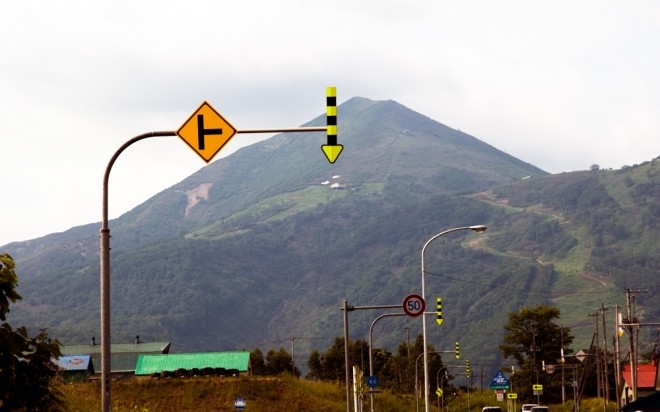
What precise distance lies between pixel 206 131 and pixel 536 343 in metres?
143

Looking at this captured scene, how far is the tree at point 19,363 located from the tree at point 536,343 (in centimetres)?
13384

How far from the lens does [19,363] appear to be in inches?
949

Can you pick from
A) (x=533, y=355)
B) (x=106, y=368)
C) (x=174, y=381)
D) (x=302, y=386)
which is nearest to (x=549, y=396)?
(x=533, y=355)

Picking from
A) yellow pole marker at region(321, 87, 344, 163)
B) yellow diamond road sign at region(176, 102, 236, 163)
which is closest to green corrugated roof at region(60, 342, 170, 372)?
yellow diamond road sign at region(176, 102, 236, 163)

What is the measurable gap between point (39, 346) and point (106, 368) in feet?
4.86

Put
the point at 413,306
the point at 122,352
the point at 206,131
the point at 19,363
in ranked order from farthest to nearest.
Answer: the point at 122,352 < the point at 413,306 < the point at 19,363 < the point at 206,131

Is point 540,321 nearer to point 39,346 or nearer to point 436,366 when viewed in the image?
point 436,366

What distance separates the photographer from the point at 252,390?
110438 mm

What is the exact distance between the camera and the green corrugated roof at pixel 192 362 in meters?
137

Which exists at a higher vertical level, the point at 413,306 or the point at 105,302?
the point at 413,306

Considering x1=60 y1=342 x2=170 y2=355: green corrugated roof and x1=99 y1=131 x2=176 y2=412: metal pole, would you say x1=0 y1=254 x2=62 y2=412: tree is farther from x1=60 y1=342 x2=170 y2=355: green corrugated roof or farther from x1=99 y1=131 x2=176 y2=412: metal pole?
x1=60 y1=342 x2=170 y2=355: green corrugated roof

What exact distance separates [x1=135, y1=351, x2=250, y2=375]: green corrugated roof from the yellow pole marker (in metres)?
115

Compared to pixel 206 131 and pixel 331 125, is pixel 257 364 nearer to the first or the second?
pixel 206 131

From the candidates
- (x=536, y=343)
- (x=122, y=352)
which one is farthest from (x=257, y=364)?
(x=536, y=343)
